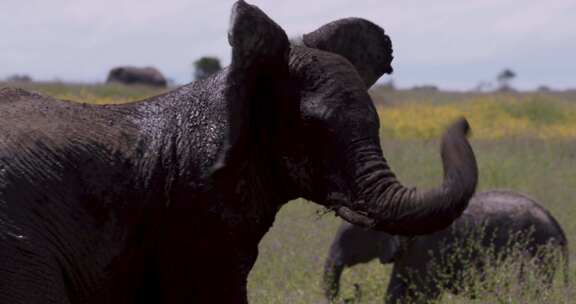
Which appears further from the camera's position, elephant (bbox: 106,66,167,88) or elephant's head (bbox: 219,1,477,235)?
elephant (bbox: 106,66,167,88)

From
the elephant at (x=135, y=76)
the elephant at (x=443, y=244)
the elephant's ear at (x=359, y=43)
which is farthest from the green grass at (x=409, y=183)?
the elephant at (x=135, y=76)

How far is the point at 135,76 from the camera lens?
46938mm

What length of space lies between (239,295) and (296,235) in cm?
788

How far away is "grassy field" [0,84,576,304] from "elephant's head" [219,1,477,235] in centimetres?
18

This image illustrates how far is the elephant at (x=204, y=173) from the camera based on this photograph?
3.29 m

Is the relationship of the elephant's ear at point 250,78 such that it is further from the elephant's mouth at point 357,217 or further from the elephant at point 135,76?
the elephant at point 135,76

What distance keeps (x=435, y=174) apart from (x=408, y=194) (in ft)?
49.1

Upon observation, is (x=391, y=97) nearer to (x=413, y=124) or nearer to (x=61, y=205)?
(x=413, y=124)

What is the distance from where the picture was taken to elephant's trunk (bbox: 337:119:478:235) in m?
3.33

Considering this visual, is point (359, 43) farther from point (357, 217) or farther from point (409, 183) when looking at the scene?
point (409, 183)

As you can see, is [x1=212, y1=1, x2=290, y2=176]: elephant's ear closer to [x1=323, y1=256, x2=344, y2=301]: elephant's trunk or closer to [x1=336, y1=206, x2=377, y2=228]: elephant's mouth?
[x1=336, y1=206, x2=377, y2=228]: elephant's mouth

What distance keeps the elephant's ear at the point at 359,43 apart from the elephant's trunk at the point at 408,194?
0.55 metres

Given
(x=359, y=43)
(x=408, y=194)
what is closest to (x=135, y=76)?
(x=359, y=43)

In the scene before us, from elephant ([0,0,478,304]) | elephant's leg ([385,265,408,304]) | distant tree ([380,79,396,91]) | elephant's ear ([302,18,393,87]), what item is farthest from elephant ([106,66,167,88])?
elephant ([0,0,478,304])
